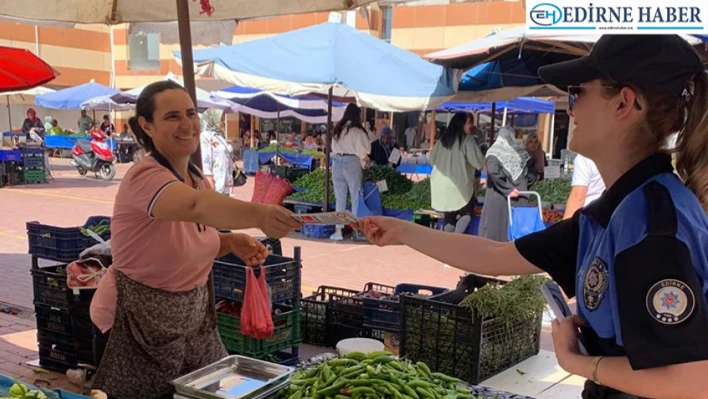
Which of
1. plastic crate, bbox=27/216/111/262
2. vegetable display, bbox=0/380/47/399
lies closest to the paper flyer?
vegetable display, bbox=0/380/47/399

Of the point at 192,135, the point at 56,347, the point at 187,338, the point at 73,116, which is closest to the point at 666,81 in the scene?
the point at 192,135

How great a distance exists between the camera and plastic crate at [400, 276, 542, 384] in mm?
3998

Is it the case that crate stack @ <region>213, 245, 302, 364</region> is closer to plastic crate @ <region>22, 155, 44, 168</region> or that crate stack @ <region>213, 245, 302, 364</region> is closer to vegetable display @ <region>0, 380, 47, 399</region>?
vegetable display @ <region>0, 380, 47, 399</region>

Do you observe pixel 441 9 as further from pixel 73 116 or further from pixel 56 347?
pixel 56 347

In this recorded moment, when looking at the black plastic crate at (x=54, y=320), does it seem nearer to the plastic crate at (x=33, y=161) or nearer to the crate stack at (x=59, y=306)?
the crate stack at (x=59, y=306)

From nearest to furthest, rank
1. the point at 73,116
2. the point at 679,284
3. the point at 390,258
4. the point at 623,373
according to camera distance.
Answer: the point at 679,284
the point at 623,373
the point at 390,258
the point at 73,116

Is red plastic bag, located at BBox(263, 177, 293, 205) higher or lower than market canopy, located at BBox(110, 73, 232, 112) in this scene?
lower

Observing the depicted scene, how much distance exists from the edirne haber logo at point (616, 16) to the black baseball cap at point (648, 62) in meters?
5.05

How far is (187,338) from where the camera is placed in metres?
2.96

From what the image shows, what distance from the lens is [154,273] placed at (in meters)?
2.79

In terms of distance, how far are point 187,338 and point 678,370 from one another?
2.23 metres

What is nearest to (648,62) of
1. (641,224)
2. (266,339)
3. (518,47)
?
(641,224)

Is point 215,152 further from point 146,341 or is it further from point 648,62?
point 648,62

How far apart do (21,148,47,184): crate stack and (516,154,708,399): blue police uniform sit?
1814 centimetres
